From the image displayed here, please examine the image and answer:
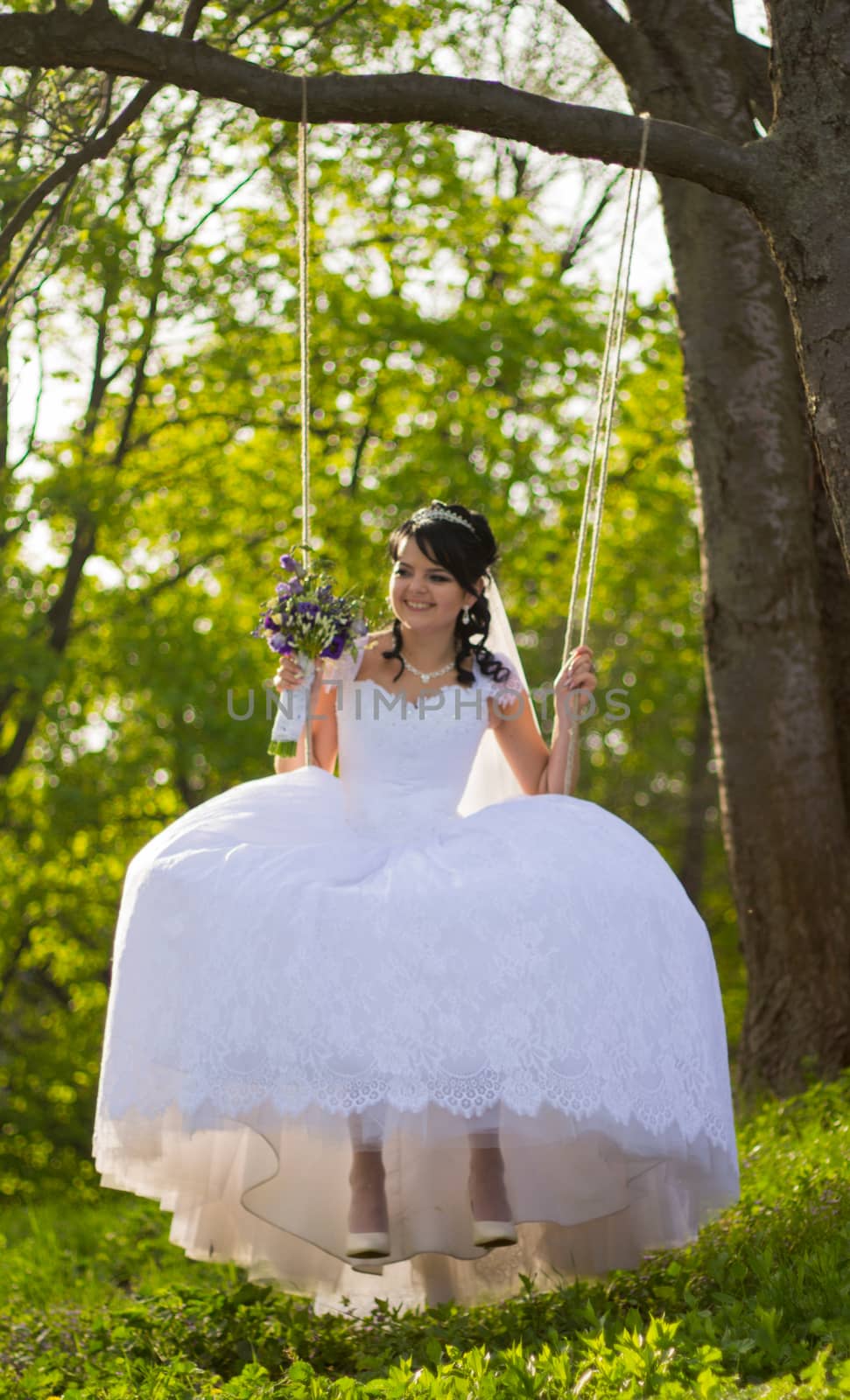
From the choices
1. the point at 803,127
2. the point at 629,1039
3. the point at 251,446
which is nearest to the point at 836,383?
the point at 803,127

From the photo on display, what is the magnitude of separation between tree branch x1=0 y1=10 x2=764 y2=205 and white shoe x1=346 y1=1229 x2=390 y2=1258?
3.16 metres

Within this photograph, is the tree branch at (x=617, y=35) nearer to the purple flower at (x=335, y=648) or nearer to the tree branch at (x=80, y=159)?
the tree branch at (x=80, y=159)

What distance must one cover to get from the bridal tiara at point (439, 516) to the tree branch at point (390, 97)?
139 centimetres

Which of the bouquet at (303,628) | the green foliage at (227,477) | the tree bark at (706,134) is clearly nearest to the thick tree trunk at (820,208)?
the tree bark at (706,134)

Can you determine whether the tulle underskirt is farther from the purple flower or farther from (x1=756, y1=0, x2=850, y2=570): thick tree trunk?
(x1=756, y1=0, x2=850, y2=570): thick tree trunk

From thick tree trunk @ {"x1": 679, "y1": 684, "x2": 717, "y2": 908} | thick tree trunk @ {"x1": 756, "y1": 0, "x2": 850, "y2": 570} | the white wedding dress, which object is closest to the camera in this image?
the white wedding dress

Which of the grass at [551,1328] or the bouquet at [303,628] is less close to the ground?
the bouquet at [303,628]

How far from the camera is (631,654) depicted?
17.0m

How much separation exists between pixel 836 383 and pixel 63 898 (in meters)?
11.6

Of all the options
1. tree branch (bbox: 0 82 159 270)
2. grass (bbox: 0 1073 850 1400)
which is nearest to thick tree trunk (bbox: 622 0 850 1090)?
grass (bbox: 0 1073 850 1400)

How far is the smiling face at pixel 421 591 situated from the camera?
534 cm

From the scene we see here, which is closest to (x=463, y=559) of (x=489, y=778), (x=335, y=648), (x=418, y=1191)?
(x=335, y=648)

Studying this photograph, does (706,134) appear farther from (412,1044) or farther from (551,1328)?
(551,1328)

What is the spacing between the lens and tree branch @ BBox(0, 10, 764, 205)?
171 inches
